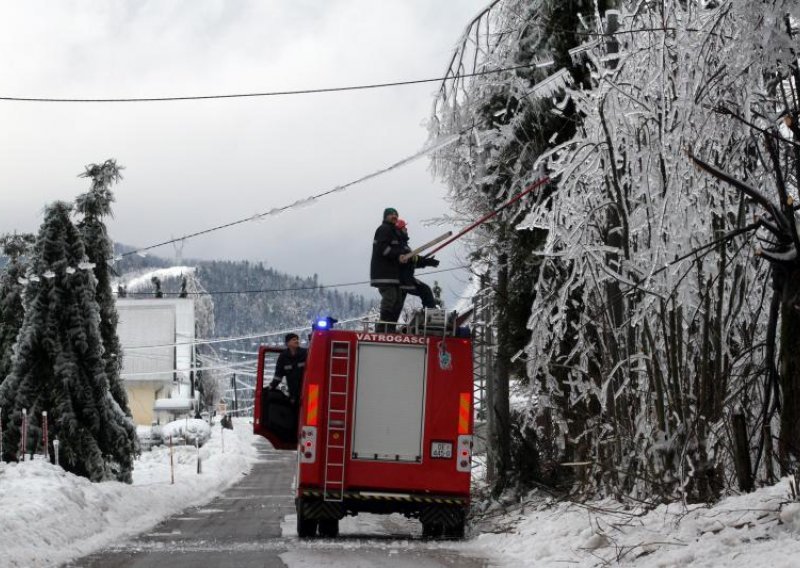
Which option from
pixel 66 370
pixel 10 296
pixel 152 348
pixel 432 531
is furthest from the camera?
pixel 152 348

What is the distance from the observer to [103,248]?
24750 millimetres

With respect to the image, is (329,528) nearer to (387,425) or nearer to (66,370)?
(387,425)

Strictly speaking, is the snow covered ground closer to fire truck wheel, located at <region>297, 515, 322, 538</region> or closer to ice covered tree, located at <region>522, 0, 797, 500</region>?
fire truck wheel, located at <region>297, 515, 322, 538</region>

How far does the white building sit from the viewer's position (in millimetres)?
81375

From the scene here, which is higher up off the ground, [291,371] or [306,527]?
[291,371]

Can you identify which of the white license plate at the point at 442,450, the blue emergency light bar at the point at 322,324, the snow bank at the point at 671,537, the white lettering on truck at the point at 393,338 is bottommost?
the snow bank at the point at 671,537

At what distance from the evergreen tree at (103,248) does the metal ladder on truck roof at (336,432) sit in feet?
38.7

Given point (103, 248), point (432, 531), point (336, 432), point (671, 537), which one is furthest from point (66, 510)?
point (103, 248)

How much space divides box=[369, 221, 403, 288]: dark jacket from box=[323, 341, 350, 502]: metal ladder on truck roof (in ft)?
6.12

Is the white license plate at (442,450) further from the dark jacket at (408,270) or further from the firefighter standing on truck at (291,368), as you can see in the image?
the dark jacket at (408,270)

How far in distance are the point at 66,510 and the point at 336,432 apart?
157 inches

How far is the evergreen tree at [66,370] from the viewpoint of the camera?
74.3 ft

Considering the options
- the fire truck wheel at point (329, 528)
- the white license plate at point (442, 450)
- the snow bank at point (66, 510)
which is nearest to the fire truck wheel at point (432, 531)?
the white license plate at point (442, 450)

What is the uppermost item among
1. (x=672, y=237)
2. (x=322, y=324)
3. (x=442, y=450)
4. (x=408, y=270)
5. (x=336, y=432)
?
(x=408, y=270)
